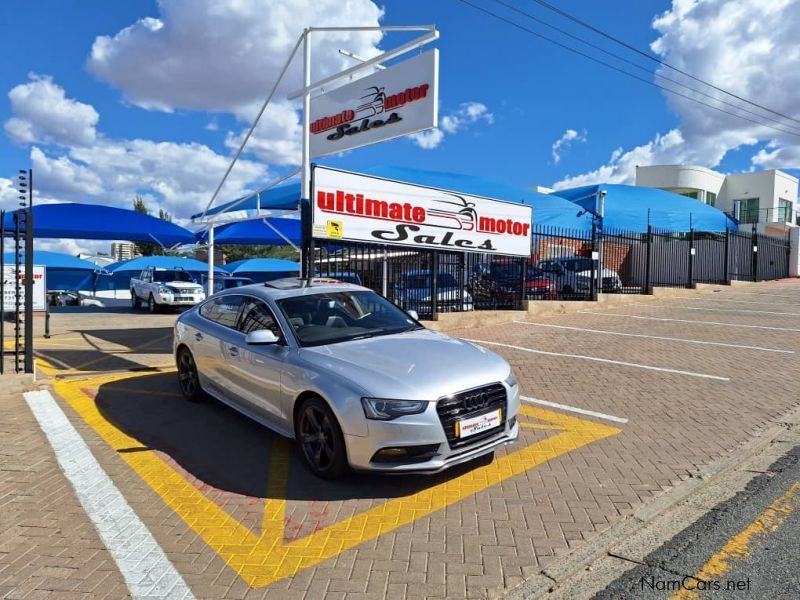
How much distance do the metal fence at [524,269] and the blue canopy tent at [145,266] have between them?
47.1ft

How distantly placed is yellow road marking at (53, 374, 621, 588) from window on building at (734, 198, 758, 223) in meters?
47.0

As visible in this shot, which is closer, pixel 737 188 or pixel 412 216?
pixel 412 216

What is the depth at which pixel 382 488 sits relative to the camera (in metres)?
4.03

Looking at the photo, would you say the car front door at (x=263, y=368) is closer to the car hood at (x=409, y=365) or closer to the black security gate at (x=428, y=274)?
the car hood at (x=409, y=365)

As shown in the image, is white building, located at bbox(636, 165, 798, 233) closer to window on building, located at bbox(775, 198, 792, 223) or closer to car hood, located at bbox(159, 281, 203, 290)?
window on building, located at bbox(775, 198, 792, 223)

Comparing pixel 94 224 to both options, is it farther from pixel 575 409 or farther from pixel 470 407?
pixel 470 407

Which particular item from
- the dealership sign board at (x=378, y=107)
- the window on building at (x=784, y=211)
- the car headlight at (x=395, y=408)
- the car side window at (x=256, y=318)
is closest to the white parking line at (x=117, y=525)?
the car headlight at (x=395, y=408)

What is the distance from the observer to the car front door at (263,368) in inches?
181

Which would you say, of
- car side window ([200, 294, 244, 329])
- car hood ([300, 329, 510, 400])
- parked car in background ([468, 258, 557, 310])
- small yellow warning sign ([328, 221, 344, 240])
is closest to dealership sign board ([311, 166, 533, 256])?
small yellow warning sign ([328, 221, 344, 240])

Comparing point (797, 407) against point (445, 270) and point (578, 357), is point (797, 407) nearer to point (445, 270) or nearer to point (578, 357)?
point (578, 357)

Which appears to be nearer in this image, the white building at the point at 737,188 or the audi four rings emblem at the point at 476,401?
the audi four rings emblem at the point at 476,401

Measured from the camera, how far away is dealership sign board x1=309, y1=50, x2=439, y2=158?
10.8 m

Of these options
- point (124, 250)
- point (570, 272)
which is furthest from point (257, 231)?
point (124, 250)

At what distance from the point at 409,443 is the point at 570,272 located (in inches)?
564
